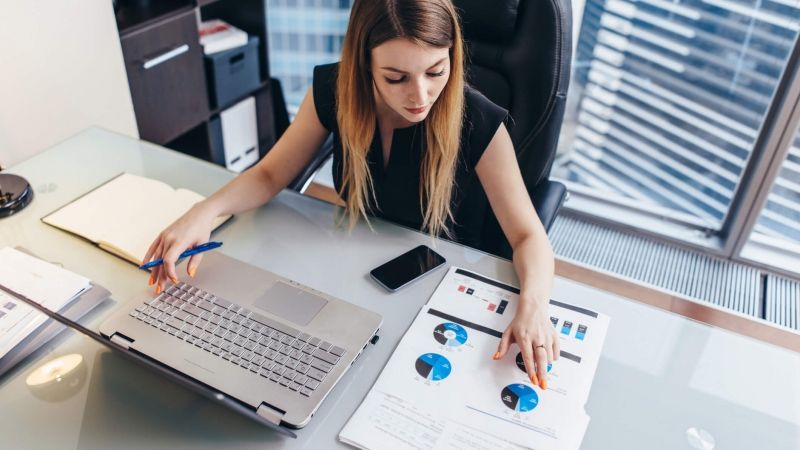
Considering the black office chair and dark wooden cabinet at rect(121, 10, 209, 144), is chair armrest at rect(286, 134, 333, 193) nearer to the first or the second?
the black office chair

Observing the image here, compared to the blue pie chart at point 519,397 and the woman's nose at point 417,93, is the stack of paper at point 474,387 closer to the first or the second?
the blue pie chart at point 519,397

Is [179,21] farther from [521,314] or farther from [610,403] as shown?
[610,403]

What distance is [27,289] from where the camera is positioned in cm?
99

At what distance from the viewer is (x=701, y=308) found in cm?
198

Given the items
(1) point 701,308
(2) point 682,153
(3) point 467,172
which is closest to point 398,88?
(3) point 467,172

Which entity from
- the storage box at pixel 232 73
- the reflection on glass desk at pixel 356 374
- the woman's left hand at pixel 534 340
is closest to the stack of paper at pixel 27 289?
the reflection on glass desk at pixel 356 374

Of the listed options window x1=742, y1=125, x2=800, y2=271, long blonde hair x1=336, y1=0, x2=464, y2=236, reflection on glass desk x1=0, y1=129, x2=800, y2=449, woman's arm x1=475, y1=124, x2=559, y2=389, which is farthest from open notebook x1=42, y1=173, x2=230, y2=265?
window x1=742, y1=125, x2=800, y2=271

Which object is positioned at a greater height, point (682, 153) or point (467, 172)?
point (467, 172)

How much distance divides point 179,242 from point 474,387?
1.80ft

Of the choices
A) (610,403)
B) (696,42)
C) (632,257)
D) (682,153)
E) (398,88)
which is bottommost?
(632,257)

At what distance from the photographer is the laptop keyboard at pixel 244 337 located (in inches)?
33.4

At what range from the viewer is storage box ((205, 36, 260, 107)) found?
2137 millimetres

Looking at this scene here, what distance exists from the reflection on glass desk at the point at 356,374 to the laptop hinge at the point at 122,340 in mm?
24

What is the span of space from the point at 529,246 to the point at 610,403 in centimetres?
31
